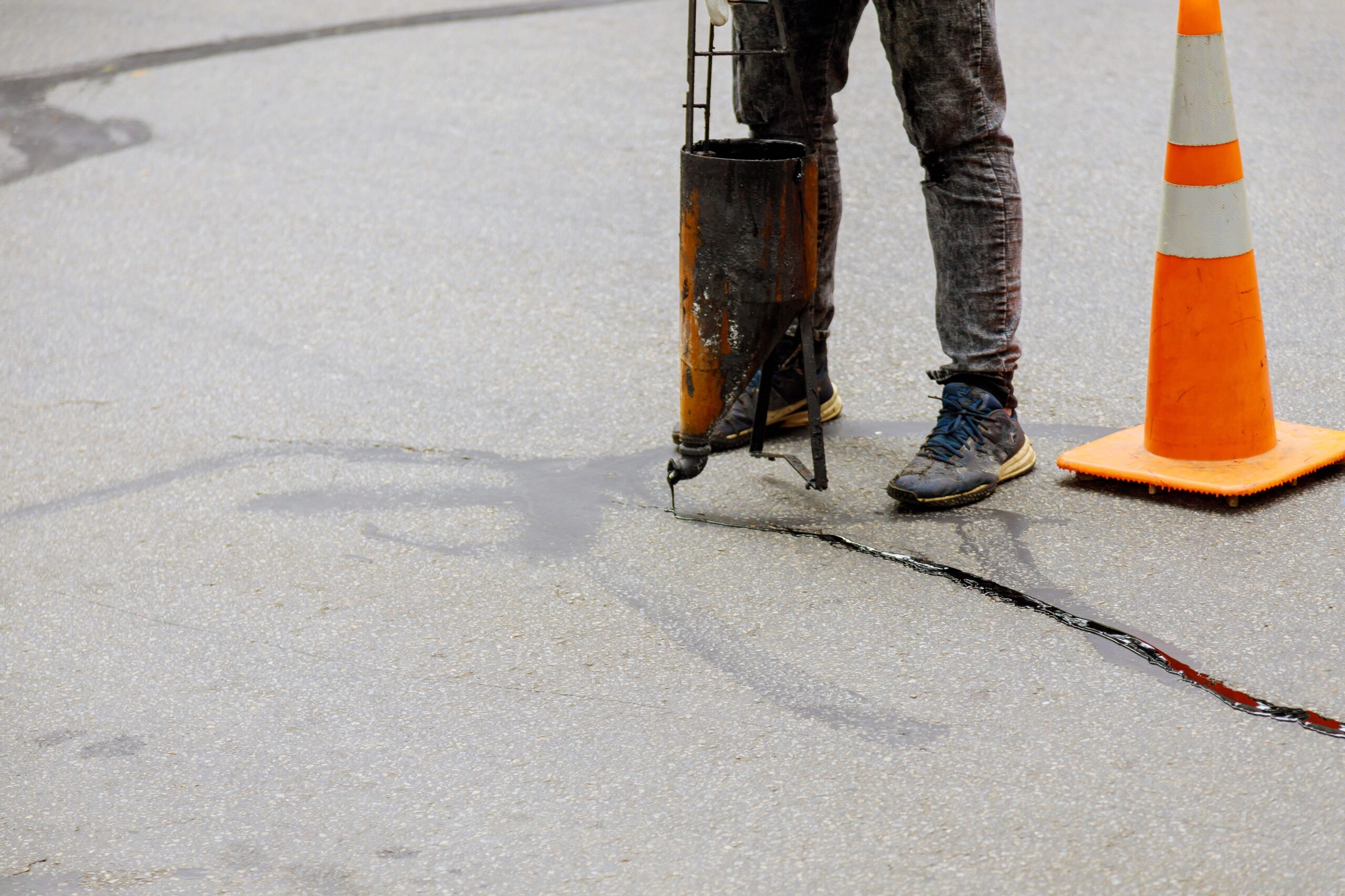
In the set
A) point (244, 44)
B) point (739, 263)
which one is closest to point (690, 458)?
point (739, 263)

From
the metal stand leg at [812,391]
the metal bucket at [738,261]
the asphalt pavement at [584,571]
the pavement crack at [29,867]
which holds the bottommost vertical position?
the pavement crack at [29,867]

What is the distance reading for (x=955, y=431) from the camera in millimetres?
3025

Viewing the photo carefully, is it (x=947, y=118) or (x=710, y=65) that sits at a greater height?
(x=710, y=65)

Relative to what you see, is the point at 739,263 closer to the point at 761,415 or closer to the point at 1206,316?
the point at 761,415

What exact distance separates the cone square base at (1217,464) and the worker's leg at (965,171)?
0.75 ft

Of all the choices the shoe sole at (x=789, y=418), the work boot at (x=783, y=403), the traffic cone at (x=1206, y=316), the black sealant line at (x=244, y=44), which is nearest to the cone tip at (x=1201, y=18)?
the traffic cone at (x=1206, y=316)

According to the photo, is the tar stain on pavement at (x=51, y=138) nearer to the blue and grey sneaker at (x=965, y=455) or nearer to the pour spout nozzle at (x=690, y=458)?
the pour spout nozzle at (x=690, y=458)

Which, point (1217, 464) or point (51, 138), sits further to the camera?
point (51, 138)

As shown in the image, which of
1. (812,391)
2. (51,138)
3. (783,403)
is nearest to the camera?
(812,391)

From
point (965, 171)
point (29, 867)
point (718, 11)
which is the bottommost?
point (29, 867)

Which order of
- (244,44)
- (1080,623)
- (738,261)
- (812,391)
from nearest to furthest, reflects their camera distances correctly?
(1080,623), (738,261), (812,391), (244,44)

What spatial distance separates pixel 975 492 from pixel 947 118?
0.78 metres

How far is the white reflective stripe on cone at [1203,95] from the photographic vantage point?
9.50ft

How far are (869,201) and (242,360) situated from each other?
2346mm
